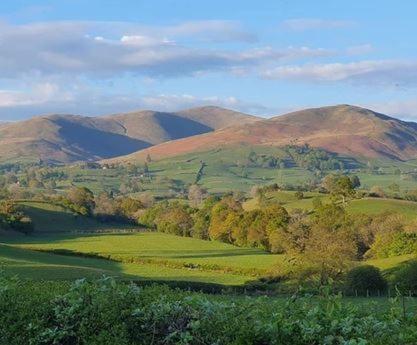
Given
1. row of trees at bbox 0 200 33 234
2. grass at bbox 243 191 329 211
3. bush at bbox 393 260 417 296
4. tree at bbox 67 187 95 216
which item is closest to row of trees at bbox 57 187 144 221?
tree at bbox 67 187 95 216

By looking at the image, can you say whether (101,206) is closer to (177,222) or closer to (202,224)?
(177,222)

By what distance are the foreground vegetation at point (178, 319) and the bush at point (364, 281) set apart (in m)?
43.5

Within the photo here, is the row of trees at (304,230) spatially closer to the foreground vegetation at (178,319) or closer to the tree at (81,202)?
the tree at (81,202)

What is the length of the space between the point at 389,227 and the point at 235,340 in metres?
86.8

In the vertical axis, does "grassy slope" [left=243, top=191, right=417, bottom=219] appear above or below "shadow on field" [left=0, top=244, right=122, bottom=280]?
above

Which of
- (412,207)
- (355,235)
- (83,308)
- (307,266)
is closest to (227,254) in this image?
(355,235)

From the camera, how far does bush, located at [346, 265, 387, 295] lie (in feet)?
166

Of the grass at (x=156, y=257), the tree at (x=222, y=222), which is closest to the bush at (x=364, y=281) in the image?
the grass at (x=156, y=257)

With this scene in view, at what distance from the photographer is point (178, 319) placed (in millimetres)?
7637

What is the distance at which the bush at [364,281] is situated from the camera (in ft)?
166

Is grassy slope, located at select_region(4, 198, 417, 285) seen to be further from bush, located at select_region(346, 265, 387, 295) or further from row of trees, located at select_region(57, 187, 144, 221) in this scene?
bush, located at select_region(346, 265, 387, 295)

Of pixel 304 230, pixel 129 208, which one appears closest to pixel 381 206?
pixel 304 230

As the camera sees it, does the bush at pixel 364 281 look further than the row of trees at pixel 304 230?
No

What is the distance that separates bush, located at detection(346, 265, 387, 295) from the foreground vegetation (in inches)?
1713
